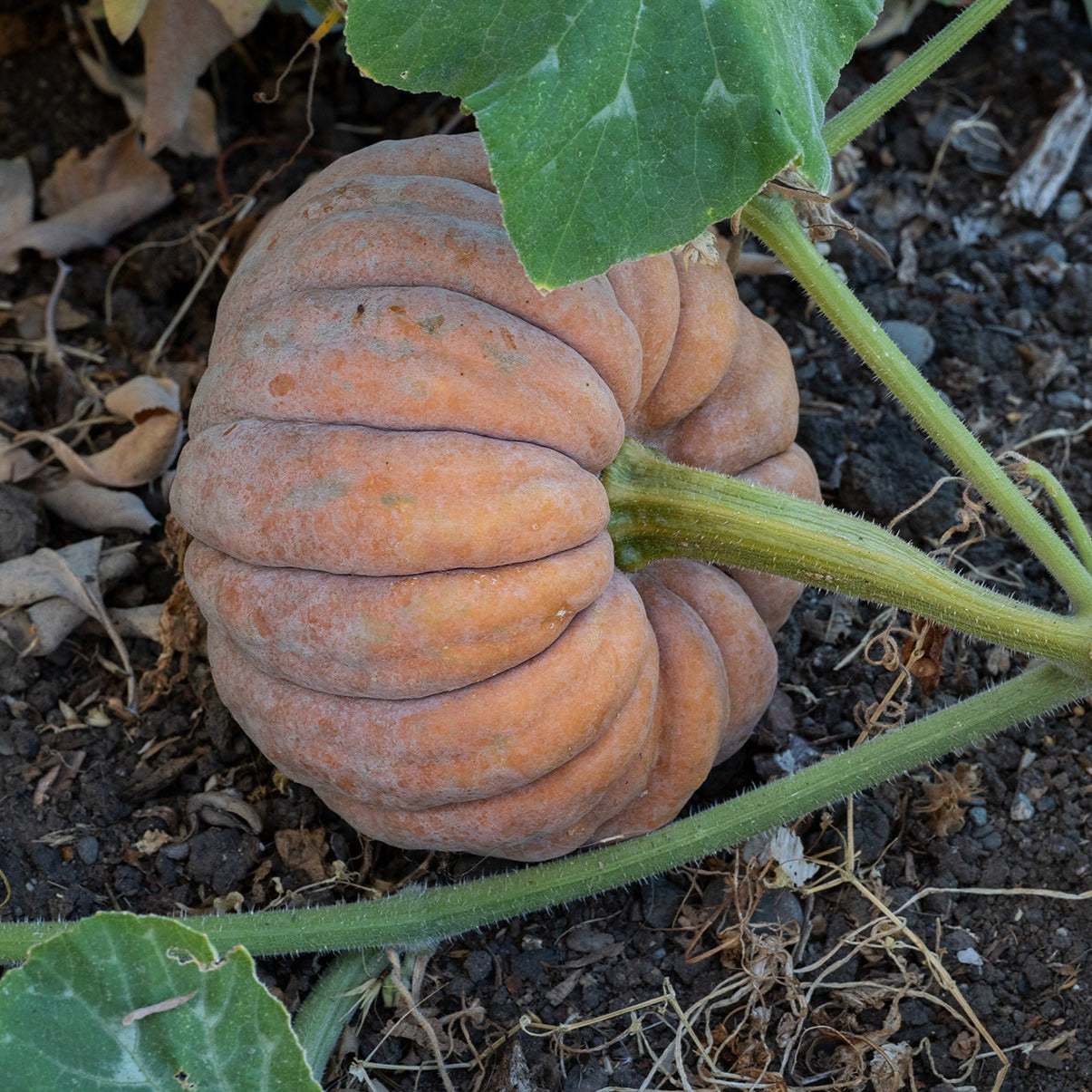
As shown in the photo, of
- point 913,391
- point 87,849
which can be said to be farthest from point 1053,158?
point 87,849

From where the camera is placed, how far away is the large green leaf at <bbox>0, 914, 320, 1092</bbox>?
64.3 inches

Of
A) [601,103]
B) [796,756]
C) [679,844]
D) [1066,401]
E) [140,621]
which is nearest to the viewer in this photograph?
[601,103]

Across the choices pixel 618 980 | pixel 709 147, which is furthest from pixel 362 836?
pixel 709 147

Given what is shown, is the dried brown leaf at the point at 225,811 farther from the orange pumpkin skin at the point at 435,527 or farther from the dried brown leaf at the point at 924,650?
the dried brown leaf at the point at 924,650

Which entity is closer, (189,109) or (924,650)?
(924,650)

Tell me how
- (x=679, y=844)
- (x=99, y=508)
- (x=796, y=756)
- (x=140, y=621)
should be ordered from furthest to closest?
(x=99, y=508), (x=140, y=621), (x=796, y=756), (x=679, y=844)

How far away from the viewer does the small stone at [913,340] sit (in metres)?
3.10

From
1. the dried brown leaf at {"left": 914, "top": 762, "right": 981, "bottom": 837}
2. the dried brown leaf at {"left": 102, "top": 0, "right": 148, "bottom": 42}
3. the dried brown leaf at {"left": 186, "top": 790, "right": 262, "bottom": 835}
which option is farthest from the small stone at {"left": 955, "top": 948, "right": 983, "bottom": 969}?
the dried brown leaf at {"left": 102, "top": 0, "right": 148, "bottom": 42}

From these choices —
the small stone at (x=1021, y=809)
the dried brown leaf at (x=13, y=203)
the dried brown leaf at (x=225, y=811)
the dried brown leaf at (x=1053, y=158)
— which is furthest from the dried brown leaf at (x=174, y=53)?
the small stone at (x=1021, y=809)

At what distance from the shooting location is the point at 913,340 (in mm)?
3107

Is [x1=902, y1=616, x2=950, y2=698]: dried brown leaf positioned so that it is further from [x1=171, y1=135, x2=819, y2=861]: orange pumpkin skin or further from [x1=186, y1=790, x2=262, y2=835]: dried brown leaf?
[x1=186, y1=790, x2=262, y2=835]: dried brown leaf

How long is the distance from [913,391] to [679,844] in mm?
784

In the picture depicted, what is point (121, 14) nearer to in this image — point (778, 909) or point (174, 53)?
point (174, 53)

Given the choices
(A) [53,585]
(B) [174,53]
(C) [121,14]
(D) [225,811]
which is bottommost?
(D) [225,811]
